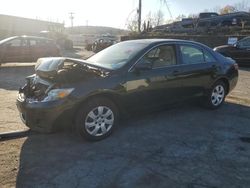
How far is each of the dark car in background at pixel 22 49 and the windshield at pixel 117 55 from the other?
960 cm

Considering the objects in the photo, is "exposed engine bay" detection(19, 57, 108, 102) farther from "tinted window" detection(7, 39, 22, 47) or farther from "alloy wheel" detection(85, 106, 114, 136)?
"tinted window" detection(7, 39, 22, 47)

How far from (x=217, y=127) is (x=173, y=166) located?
6.63ft

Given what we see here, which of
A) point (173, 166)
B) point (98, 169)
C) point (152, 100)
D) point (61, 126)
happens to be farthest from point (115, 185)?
point (152, 100)

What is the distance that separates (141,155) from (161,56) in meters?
2.16

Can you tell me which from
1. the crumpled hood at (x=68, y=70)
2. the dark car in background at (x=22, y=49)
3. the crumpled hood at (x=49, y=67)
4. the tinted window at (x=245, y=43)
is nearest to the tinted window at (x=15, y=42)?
the dark car in background at (x=22, y=49)

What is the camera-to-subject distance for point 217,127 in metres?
5.95

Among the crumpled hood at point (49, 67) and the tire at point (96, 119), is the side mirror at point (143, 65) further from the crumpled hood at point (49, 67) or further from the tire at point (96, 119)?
the crumpled hood at point (49, 67)

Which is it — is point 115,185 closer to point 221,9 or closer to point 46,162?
point 46,162

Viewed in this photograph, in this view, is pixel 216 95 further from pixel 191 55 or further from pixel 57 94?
pixel 57 94

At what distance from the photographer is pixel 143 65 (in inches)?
215

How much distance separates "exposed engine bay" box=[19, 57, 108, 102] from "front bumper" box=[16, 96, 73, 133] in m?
0.15

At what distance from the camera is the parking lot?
3.89 meters

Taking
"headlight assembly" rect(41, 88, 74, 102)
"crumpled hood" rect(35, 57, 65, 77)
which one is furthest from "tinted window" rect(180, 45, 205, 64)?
"headlight assembly" rect(41, 88, 74, 102)

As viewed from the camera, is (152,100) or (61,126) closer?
(61,126)
